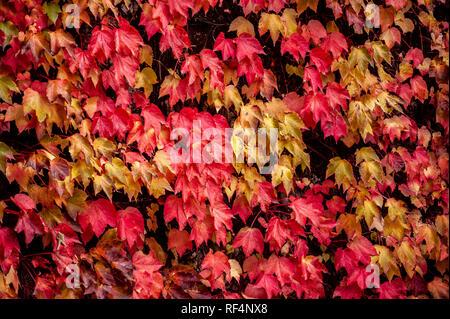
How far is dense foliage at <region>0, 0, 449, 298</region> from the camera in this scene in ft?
7.39

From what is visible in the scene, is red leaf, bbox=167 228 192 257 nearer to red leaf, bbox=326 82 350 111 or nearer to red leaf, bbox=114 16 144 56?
red leaf, bbox=114 16 144 56

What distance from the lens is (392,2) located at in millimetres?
2811

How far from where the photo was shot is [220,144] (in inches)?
95.7

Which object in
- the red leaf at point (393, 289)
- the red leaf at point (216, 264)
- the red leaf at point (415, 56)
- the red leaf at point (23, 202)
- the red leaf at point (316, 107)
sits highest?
the red leaf at point (415, 56)

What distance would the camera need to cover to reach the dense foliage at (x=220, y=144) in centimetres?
225

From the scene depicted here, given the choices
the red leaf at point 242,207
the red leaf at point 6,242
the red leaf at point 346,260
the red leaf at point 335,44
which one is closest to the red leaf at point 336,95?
the red leaf at point 335,44

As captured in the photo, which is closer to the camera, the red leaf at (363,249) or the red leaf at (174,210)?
the red leaf at (174,210)

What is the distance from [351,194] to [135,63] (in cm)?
149

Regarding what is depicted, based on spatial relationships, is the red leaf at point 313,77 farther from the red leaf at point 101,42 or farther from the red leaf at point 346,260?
the red leaf at point 101,42

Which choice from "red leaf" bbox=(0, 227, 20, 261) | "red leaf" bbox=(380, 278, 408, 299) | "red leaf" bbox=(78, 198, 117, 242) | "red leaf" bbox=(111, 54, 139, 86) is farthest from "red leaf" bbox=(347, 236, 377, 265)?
"red leaf" bbox=(0, 227, 20, 261)

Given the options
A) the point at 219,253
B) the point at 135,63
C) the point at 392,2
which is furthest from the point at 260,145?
the point at 392,2

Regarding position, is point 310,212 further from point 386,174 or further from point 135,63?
point 135,63

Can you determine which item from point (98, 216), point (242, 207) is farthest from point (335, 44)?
point (98, 216)

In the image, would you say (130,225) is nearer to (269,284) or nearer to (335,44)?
(269,284)
